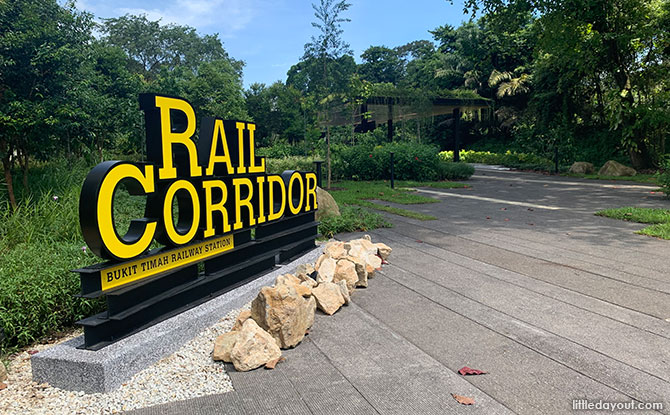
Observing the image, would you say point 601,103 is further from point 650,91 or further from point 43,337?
point 43,337

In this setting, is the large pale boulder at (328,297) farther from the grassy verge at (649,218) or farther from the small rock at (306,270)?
the grassy verge at (649,218)

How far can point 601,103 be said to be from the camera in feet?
77.4

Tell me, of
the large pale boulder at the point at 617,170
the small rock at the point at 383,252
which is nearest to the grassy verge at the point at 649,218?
the small rock at the point at 383,252

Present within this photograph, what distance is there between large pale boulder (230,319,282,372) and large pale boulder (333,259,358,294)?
61.9 inches

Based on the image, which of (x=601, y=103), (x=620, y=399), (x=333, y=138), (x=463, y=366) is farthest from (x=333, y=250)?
(x=601, y=103)

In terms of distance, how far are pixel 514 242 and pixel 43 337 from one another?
239 inches

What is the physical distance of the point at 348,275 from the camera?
15.3ft

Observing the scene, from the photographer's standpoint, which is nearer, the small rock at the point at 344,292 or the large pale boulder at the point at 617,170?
the small rock at the point at 344,292

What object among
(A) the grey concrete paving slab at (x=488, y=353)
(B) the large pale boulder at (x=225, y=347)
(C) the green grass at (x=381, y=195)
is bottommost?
(A) the grey concrete paving slab at (x=488, y=353)

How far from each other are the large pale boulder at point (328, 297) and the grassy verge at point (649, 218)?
222 inches

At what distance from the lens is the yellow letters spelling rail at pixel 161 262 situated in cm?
304

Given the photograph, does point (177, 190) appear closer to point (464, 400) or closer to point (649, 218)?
point (464, 400)

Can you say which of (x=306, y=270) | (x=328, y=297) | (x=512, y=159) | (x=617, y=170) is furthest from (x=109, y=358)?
(x=512, y=159)

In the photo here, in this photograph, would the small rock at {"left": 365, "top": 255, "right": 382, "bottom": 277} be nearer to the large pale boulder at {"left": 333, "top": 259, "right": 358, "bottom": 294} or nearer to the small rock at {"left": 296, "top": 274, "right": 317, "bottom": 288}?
the large pale boulder at {"left": 333, "top": 259, "right": 358, "bottom": 294}
